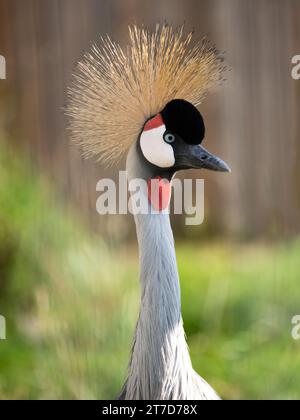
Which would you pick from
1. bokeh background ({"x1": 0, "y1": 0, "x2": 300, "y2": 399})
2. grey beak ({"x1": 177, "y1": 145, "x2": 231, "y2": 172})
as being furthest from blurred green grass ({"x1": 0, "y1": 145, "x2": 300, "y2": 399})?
grey beak ({"x1": 177, "y1": 145, "x2": 231, "y2": 172})

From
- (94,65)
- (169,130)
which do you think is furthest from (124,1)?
(169,130)

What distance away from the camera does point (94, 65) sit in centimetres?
148

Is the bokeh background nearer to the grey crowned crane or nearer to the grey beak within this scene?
the grey crowned crane

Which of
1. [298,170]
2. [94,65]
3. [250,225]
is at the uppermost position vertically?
[94,65]

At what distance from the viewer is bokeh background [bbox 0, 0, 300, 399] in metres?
1.82

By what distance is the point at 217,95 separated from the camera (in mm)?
2080

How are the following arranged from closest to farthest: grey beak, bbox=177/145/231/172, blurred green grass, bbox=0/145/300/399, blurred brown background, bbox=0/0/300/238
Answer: grey beak, bbox=177/145/231/172, blurred green grass, bbox=0/145/300/399, blurred brown background, bbox=0/0/300/238

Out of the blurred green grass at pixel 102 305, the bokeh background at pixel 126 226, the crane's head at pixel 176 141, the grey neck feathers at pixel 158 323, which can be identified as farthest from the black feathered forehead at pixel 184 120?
the blurred green grass at pixel 102 305

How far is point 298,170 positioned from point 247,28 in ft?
1.61

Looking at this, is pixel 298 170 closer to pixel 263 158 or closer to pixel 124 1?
pixel 263 158

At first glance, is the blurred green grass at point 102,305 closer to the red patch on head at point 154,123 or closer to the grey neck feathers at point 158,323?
the grey neck feathers at point 158,323

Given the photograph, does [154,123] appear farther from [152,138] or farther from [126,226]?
[126,226]

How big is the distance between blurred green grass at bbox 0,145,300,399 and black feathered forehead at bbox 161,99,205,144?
57 cm
